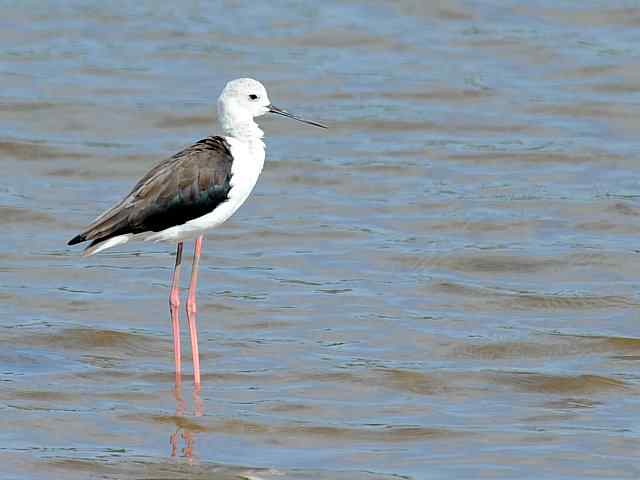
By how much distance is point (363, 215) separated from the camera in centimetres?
1300

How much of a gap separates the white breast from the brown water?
89 cm

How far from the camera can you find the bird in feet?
28.5

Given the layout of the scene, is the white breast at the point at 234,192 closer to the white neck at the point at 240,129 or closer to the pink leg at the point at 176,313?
the white neck at the point at 240,129

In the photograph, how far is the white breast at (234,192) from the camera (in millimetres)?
8805

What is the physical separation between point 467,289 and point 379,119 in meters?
5.21

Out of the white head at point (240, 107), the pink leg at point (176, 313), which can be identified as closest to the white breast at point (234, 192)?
the white head at point (240, 107)

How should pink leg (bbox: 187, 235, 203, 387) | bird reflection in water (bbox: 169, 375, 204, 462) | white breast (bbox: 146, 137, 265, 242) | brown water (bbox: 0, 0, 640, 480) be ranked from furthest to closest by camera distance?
pink leg (bbox: 187, 235, 203, 387) → white breast (bbox: 146, 137, 265, 242) → brown water (bbox: 0, 0, 640, 480) → bird reflection in water (bbox: 169, 375, 204, 462)

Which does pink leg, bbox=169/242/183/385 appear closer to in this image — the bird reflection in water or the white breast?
the bird reflection in water

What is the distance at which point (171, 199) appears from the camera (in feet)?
28.5

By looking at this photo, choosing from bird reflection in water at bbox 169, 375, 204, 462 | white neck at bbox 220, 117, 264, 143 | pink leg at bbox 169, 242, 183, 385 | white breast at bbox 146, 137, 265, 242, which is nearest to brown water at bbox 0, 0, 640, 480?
bird reflection in water at bbox 169, 375, 204, 462

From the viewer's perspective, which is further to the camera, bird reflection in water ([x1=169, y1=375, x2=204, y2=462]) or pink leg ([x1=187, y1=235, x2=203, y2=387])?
pink leg ([x1=187, y1=235, x2=203, y2=387])

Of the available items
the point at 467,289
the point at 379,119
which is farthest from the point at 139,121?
the point at 467,289

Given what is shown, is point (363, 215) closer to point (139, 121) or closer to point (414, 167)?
point (414, 167)

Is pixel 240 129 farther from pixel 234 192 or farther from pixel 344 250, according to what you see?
pixel 344 250
